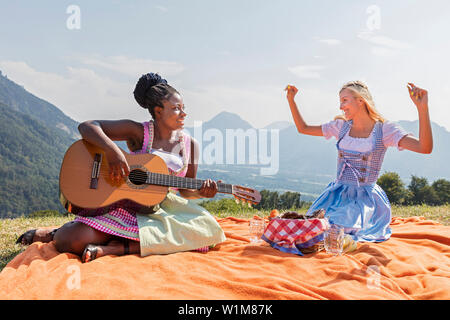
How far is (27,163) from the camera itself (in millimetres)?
116938

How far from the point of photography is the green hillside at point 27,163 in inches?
3477

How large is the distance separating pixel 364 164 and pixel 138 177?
9.13 feet

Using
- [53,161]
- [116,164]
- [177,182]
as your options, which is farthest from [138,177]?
[53,161]

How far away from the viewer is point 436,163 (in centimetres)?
17688

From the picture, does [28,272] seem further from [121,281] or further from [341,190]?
[341,190]

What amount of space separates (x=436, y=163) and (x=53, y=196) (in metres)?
169

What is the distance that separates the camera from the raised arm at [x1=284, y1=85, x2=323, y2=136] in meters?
4.94

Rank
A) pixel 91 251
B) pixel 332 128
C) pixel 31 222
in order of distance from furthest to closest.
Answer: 1. pixel 31 222
2. pixel 332 128
3. pixel 91 251

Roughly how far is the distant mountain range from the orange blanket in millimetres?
41540

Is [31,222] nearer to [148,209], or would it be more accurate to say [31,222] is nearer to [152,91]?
[148,209]

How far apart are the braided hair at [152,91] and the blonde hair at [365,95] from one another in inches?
85.9

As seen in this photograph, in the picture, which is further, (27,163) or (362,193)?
(27,163)

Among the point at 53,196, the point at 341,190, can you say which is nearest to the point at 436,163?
the point at 53,196

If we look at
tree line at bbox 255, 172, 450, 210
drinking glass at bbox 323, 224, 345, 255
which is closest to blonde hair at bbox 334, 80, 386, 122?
drinking glass at bbox 323, 224, 345, 255
